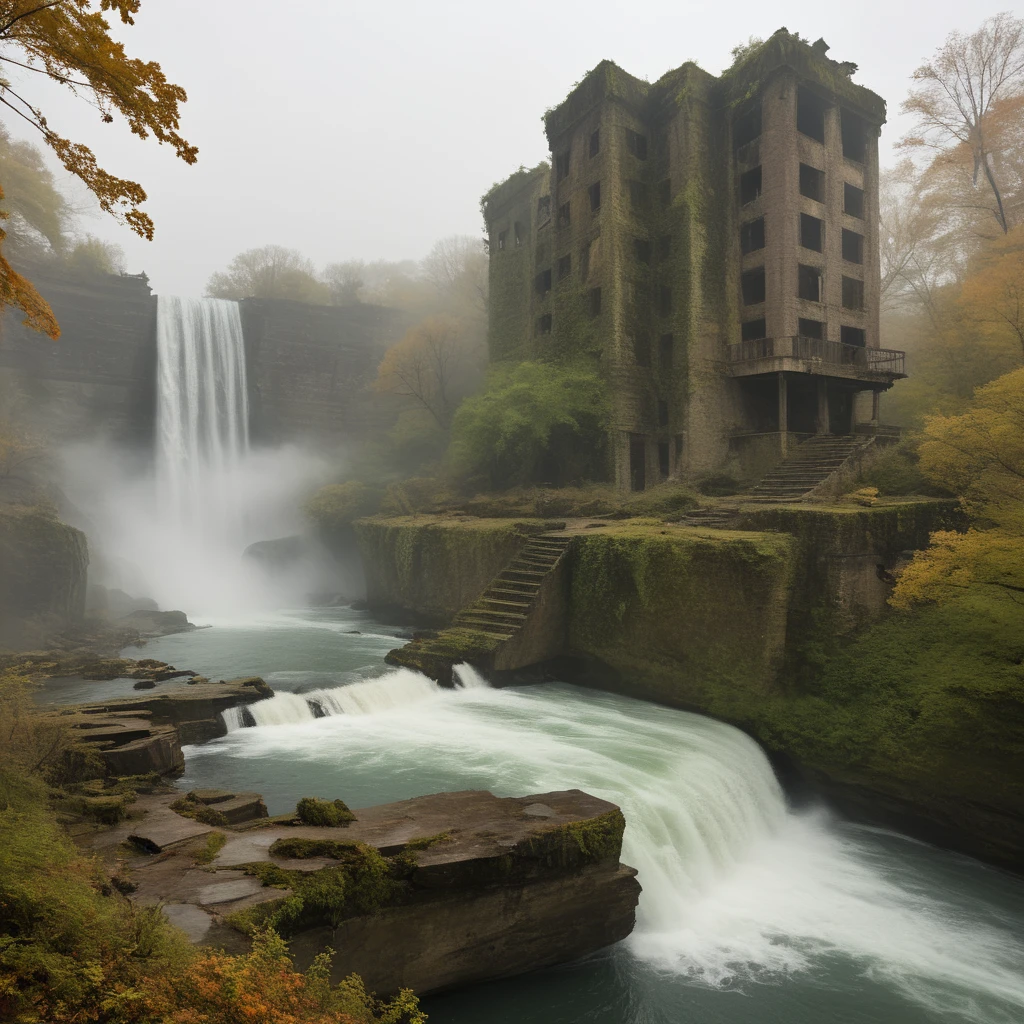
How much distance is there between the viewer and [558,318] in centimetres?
3031

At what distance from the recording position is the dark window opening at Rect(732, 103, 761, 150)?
26438mm

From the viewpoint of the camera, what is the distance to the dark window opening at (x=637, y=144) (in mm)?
27906

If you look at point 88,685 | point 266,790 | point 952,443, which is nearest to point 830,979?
point 266,790

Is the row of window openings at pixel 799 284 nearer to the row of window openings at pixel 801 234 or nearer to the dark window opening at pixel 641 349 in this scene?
the row of window openings at pixel 801 234

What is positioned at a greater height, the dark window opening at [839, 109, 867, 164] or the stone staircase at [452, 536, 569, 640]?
the dark window opening at [839, 109, 867, 164]

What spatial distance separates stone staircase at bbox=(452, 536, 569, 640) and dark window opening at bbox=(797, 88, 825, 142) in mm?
20821

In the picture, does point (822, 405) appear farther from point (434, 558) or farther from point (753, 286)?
point (434, 558)

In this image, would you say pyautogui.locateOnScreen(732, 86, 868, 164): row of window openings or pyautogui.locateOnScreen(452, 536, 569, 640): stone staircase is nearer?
pyautogui.locateOnScreen(452, 536, 569, 640): stone staircase

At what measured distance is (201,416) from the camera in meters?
38.3

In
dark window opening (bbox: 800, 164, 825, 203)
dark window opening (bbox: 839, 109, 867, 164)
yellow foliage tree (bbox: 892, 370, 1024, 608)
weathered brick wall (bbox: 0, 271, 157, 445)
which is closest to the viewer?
yellow foliage tree (bbox: 892, 370, 1024, 608)

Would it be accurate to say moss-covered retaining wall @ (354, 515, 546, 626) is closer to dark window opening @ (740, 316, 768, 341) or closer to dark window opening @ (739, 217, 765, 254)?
dark window opening @ (740, 316, 768, 341)

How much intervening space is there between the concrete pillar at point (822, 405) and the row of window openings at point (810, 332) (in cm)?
187

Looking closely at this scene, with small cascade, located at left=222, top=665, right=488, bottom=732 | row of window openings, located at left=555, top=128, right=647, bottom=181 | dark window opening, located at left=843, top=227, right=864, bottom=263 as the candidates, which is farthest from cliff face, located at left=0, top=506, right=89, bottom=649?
dark window opening, located at left=843, top=227, right=864, bottom=263

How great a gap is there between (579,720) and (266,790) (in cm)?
577
